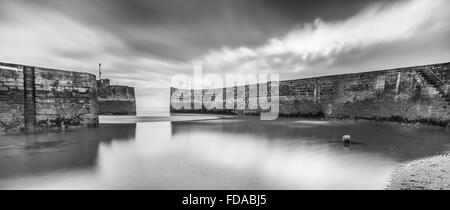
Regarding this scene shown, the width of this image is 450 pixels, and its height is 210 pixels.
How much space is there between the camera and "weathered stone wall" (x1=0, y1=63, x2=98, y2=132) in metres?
6.64

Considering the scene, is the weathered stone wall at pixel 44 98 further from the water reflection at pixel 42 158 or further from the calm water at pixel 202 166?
the calm water at pixel 202 166

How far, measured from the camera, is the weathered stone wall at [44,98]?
664 cm

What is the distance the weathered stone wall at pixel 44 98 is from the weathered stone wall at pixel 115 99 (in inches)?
740

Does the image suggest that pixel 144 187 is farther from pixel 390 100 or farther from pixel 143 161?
pixel 390 100

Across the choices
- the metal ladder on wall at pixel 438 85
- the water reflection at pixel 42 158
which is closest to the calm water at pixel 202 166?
the water reflection at pixel 42 158

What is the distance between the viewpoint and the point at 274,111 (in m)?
18.5

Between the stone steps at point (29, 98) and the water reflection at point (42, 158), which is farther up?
the stone steps at point (29, 98)

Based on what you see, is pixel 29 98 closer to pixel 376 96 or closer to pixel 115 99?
pixel 376 96

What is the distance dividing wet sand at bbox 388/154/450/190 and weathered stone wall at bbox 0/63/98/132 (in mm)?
10421

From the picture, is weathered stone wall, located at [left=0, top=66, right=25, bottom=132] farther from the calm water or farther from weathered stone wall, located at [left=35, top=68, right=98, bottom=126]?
the calm water

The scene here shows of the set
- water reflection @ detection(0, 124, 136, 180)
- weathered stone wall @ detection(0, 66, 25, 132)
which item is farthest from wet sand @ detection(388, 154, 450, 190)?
weathered stone wall @ detection(0, 66, 25, 132)

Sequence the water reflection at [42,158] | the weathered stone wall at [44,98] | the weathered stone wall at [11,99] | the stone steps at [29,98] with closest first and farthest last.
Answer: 1. the water reflection at [42,158]
2. the weathered stone wall at [11,99]
3. the weathered stone wall at [44,98]
4. the stone steps at [29,98]

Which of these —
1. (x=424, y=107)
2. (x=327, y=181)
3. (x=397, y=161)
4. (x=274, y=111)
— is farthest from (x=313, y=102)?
(x=327, y=181)
